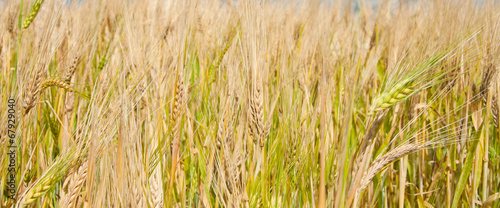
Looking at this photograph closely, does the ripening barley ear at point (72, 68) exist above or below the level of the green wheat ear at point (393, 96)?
above

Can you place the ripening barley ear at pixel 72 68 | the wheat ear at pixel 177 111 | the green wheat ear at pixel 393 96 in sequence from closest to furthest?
the green wheat ear at pixel 393 96, the wheat ear at pixel 177 111, the ripening barley ear at pixel 72 68

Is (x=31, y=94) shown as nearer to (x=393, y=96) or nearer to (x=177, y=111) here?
(x=177, y=111)

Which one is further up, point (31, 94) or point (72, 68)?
point (72, 68)

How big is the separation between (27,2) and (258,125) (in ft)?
3.58

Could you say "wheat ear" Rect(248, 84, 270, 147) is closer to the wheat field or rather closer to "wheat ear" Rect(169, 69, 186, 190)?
the wheat field

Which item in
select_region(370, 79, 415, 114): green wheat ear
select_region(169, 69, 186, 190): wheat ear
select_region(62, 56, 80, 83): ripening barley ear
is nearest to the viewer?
select_region(370, 79, 415, 114): green wheat ear

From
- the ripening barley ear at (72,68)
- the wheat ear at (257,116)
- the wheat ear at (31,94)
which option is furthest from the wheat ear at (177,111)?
the ripening barley ear at (72,68)

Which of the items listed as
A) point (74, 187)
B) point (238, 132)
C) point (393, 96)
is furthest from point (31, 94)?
point (393, 96)

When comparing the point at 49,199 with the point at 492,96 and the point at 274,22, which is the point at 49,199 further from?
the point at 492,96

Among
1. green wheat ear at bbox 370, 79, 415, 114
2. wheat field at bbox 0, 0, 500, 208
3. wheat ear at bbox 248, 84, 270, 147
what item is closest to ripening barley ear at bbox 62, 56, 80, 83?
wheat field at bbox 0, 0, 500, 208

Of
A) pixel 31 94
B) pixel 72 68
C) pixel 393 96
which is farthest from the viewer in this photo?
pixel 72 68

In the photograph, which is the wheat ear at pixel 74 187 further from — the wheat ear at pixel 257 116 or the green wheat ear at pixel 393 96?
the green wheat ear at pixel 393 96

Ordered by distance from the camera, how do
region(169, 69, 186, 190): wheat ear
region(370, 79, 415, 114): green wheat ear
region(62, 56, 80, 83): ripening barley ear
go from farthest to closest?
region(62, 56, 80, 83): ripening barley ear < region(169, 69, 186, 190): wheat ear < region(370, 79, 415, 114): green wheat ear

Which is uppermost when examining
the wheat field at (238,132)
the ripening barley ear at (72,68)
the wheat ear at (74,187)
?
the ripening barley ear at (72,68)
